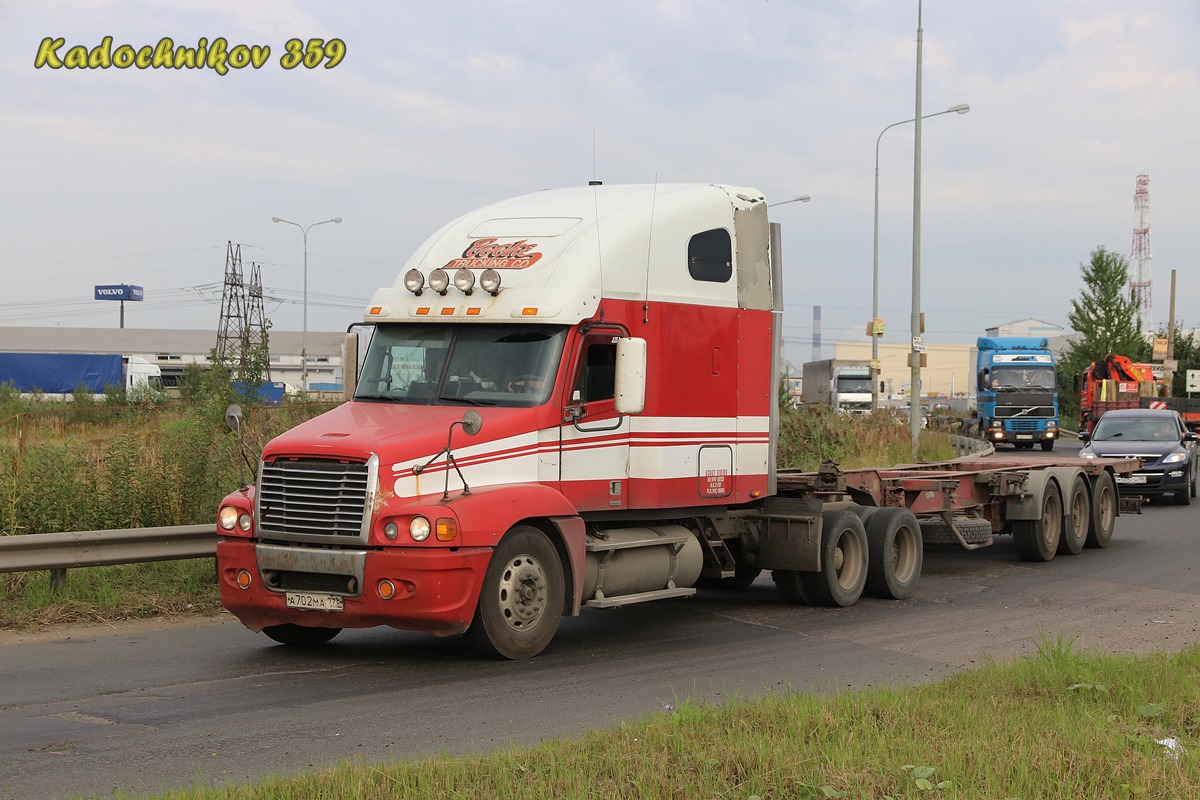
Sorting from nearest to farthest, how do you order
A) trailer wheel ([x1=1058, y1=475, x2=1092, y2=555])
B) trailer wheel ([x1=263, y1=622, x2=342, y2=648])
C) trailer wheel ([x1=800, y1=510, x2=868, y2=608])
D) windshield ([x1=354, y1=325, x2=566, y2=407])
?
1. windshield ([x1=354, y1=325, x2=566, y2=407])
2. trailer wheel ([x1=263, y1=622, x2=342, y2=648])
3. trailer wheel ([x1=800, y1=510, x2=868, y2=608])
4. trailer wheel ([x1=1058, y1=475, x2=1092, y2=555])

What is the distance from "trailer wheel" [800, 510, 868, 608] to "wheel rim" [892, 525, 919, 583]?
65cm

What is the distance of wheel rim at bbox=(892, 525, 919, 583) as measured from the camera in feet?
44.1

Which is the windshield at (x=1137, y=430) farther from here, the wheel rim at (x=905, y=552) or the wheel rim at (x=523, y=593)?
the wheel rim at (x=523, y=593)

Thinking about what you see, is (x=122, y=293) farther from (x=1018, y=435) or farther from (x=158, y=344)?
(x=1018, y=435)

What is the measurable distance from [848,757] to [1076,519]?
12647mm

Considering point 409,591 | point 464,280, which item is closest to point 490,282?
point 464,280

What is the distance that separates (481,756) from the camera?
6.26 m

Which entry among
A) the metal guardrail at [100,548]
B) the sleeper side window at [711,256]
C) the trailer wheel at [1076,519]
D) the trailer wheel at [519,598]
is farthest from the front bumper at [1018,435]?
the trailer wheel at [519,598]

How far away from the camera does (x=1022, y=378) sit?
141 ft

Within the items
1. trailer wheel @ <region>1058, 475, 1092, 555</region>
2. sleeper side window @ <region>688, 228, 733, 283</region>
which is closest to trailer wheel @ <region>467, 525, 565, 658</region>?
sleeper side window @ <region>688, 228, 733, 283</region>

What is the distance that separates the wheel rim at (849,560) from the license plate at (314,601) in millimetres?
5509

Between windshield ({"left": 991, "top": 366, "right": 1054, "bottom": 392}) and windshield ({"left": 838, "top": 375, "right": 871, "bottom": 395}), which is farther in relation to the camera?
windshield ({"left": 838, "top": 375, "right": 871, "bottom": 395})

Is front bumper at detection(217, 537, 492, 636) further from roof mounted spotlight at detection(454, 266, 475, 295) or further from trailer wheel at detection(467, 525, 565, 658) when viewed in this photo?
roof mounted spotlight at detection(454, 266, 475, 295)

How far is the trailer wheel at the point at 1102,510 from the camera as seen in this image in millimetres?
17969
